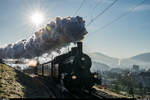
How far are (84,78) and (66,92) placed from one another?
7.63 feet

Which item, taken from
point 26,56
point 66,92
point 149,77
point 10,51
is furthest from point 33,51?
point 149,77

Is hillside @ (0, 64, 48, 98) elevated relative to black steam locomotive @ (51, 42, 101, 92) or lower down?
lower down

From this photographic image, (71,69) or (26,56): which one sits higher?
(26,56)

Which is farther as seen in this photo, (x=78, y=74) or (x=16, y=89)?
(x=16, y=89)

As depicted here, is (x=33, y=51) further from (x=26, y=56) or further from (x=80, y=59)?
(x=80, y=59)

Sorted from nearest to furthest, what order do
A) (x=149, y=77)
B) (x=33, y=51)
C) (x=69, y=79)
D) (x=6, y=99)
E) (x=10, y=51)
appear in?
1. (x=6, y=99)
2. (x=69, y=79)
3. (x=33, y=51)
4. (x=10, y=51)
5. (x=149, y=77)

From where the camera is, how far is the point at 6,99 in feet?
38.7

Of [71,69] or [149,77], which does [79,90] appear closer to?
[71,69]

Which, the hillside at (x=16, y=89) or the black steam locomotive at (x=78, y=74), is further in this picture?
the black steam locomotive at (x=78, y=74)

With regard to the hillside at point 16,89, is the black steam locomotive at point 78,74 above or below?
above

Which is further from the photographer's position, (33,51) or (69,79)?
(33,51)

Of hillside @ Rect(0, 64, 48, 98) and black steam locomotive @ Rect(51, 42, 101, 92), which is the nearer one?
hillside @ Rect(0, 64, 48, 98)

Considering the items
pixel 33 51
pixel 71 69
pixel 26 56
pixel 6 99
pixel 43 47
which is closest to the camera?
pixel 6 99

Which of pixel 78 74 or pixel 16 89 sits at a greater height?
pixel 78 74
